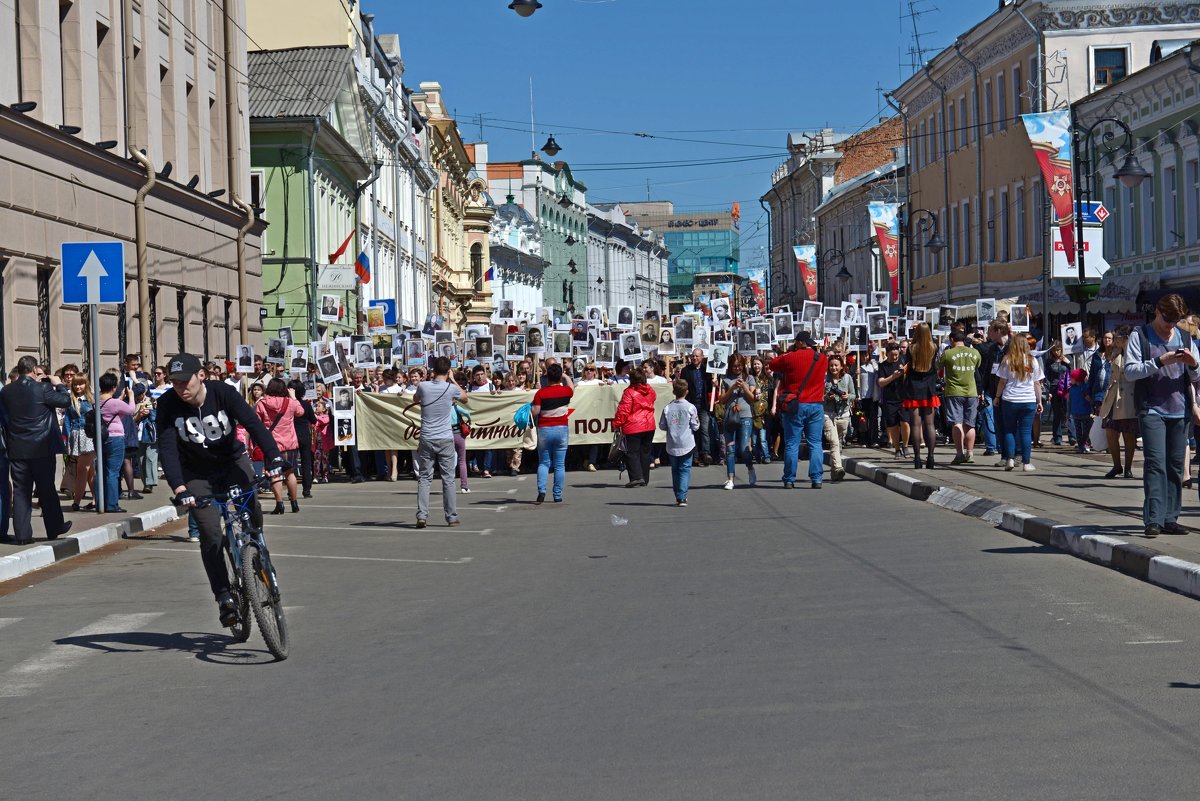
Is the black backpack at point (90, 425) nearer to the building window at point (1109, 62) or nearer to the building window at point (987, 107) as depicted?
the building window at point (1109, 62)

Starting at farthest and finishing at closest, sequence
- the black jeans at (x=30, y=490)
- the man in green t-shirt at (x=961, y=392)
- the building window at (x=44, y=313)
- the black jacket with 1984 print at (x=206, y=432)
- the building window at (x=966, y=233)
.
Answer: the building window at (x=966, y=233), the building window at (x=44, y=313), the man in green t-shirt at (x=961, y=392), the black jeans at (x=30, y=490), the black jacket with 1984 print at (x=206, y=432)

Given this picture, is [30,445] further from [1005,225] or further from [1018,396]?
[1005,225]

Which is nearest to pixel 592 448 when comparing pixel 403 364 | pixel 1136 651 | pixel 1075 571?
pixel 403 364

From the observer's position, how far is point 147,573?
43.8ft

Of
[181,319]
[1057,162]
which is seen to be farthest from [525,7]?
[1057,162]

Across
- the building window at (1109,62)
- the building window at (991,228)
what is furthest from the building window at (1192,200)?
the building window at (991,228)

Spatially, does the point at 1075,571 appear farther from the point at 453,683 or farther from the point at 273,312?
the point at 273,312

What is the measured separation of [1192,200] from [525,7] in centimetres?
1861

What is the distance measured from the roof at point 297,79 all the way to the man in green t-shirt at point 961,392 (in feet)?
93.4

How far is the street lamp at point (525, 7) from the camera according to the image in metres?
26.1

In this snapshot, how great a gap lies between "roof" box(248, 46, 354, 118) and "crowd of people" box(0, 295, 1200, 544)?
57.6ft

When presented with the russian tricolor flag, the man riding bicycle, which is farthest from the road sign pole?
the russian tricolor flag

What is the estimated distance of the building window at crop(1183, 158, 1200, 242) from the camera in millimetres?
37281

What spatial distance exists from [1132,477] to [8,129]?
576 inches
